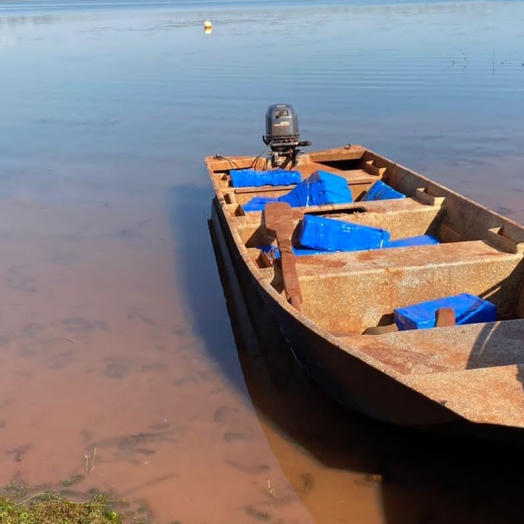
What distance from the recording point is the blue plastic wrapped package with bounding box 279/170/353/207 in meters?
6.75

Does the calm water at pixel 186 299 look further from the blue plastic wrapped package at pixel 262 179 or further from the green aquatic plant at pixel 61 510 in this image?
the blue plastic wrapped package at pixel 262 179

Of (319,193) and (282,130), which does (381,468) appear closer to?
(319,193)

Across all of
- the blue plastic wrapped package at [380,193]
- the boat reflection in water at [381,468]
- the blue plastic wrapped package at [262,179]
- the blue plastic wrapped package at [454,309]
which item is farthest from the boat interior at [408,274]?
the blue plastic wrapped package at [262,179]

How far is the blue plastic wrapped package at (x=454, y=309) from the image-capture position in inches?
174

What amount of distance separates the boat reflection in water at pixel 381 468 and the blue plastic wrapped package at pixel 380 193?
9.58 feet

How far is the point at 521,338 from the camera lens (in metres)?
3.86

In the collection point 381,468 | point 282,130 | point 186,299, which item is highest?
point 282,130

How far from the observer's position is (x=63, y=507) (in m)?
3.48

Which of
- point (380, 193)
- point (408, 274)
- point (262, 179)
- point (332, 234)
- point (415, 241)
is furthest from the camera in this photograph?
point (262, 179)

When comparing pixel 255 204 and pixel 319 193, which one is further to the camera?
pixel 255 204

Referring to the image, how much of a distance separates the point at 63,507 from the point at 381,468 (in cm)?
181

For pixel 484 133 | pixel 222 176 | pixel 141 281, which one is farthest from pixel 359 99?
pixel 141 281

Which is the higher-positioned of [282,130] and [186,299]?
[282,130]

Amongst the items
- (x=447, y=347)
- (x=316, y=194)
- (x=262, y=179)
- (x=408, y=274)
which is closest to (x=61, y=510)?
(x=447, y=347)
